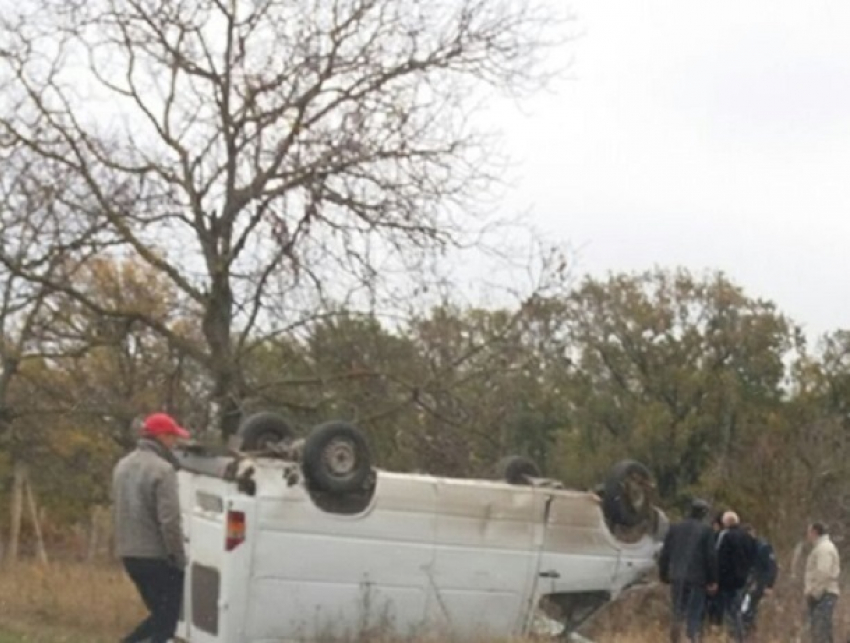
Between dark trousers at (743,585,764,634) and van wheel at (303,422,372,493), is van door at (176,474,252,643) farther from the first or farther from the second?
dark trousers at (743,585,764,634)

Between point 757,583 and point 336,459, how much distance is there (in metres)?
6.75

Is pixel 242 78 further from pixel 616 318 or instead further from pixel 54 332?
pixel 616 318

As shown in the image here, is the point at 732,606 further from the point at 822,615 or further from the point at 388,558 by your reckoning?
the point at 388,558

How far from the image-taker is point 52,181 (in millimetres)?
17359

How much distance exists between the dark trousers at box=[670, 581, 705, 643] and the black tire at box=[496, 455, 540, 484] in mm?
1659

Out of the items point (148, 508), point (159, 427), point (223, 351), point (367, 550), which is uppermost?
point (223, 351)

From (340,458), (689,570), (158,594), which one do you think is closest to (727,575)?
(689,570)

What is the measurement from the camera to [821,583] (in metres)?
Result: 17.4

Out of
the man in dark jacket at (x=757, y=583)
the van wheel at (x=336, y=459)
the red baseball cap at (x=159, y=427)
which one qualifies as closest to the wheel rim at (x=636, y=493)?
the van wheel at (x=336, y=459)

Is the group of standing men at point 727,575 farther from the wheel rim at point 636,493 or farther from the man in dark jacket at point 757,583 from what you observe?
the wheel rim at point 636,493

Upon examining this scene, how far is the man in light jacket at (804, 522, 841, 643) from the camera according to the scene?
17.1m

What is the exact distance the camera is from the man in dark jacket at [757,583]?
669 inches

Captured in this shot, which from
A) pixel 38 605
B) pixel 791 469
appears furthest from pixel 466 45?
pixel 791 469

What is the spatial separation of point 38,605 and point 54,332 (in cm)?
310
